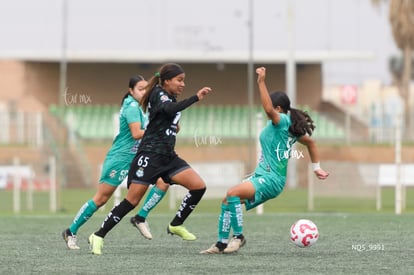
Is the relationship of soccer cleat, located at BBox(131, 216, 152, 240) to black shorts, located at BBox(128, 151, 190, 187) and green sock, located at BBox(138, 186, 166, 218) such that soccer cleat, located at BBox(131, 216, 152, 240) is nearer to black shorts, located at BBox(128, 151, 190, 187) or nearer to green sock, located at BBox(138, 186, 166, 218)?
green sock, located at BBox(138, 186, 166, 218)

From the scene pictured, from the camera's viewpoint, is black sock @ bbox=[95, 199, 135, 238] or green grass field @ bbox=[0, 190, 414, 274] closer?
green grass field @ bbox=[0, 190, 414, 274]

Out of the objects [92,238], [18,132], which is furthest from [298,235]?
[18,132]

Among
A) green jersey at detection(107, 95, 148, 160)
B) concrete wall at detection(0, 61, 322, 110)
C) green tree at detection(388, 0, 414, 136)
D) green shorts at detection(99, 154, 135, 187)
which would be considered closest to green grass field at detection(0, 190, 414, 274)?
green shorts at detection(99, 154, 135, 187)

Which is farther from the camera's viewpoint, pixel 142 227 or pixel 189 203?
pixel 142 227

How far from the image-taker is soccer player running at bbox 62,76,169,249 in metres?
12.2

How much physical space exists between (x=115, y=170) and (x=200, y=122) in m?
27.6

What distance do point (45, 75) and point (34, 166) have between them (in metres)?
11.0

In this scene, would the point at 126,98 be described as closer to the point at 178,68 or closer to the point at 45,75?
the point at 178,68

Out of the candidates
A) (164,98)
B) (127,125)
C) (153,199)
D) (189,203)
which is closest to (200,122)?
(153,199)

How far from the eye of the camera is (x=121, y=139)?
12531mm

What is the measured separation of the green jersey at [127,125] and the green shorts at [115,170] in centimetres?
6

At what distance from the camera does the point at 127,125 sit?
12.4m

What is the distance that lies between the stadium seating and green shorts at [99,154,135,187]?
25143 mm

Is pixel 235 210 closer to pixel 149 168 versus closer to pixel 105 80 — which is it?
pixel 149 168
